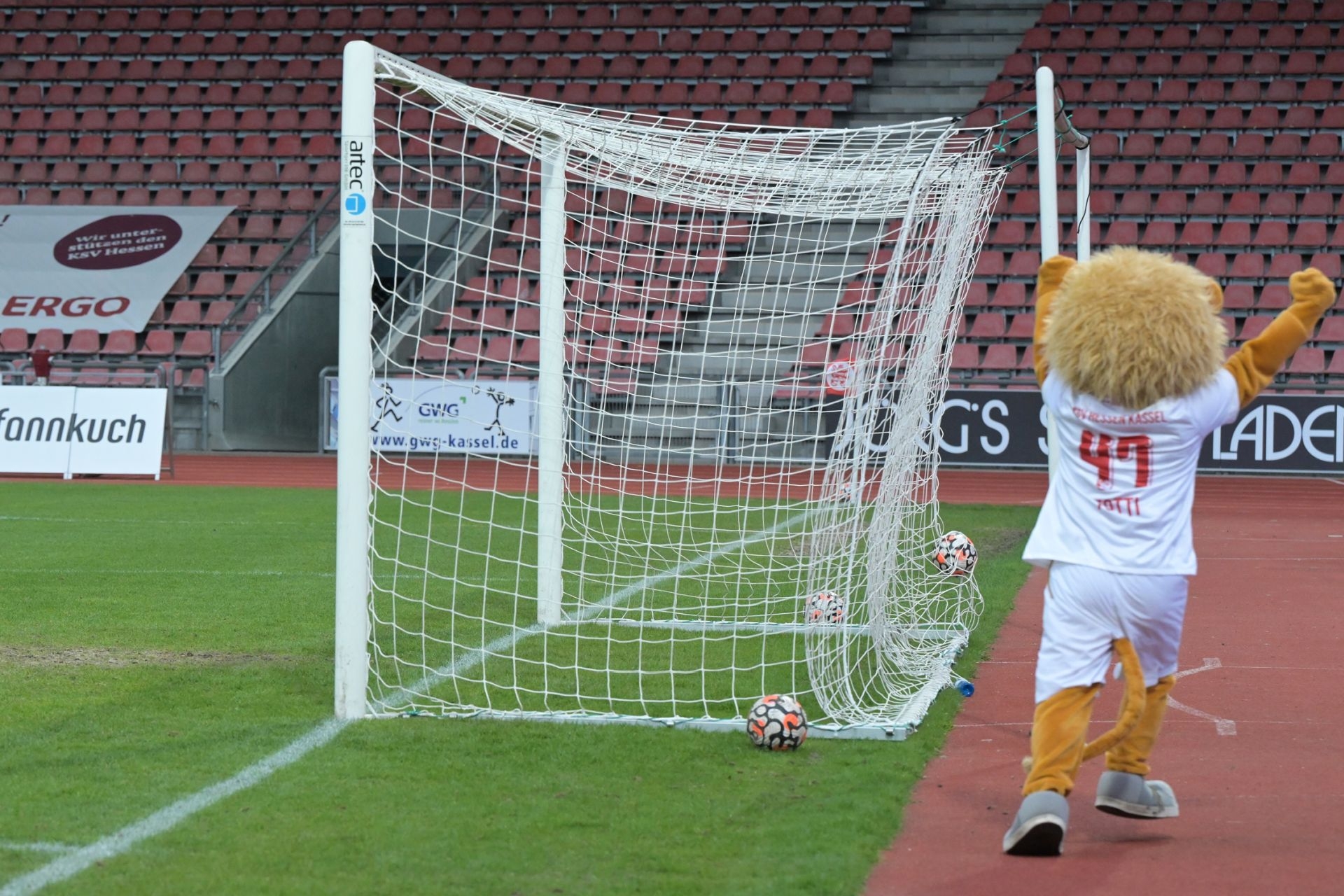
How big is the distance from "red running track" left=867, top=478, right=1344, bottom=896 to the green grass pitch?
0.56 feet

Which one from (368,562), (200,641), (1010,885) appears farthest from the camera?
(200,641)

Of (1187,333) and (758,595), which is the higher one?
(1187,333)

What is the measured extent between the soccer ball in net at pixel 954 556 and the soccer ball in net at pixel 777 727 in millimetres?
3891

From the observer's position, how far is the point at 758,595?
952cm

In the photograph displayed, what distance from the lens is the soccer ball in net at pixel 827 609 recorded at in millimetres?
6711

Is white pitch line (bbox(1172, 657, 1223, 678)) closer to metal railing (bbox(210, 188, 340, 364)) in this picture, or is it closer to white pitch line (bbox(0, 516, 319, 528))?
white pitch line (bbox(0, 516, 319, 528))

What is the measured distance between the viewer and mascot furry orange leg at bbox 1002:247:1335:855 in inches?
164

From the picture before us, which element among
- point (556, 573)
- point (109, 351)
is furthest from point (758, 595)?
point (109, 351)

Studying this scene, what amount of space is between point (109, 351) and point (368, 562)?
761 inches

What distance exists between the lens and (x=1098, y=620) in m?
4.18

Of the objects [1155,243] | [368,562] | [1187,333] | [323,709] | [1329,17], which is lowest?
[323,709]

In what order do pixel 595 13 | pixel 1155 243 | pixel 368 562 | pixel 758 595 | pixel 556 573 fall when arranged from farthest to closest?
pixel 595 13 → pixel 1155 243 → pixel 758 595 → pixel 556 573 → pixel 368 562

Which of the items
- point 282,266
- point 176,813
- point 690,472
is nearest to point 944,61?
point 282,266

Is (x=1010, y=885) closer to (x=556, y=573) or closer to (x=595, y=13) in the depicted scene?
(x=556, y=573)
